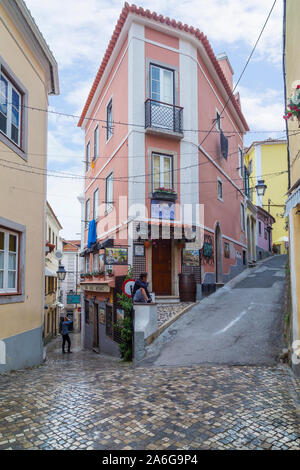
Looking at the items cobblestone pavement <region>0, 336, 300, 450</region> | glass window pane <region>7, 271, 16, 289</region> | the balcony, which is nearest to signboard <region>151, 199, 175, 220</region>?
the balcony

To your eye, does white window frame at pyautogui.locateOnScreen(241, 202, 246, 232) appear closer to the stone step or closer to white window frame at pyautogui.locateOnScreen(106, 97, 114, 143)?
white window frame at pyautogui.locateOnScreen(106, 97, 114, 143)

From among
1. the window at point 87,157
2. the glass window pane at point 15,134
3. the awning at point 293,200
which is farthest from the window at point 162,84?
the awning at point 293,200

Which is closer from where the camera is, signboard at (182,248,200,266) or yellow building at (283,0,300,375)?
yellow building at (283,0,300,375)

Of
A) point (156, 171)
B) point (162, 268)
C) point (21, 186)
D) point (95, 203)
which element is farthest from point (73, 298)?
point (21, 186)

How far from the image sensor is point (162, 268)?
14.0m

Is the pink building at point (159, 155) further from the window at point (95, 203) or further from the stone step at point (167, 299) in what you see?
the window at point (95, 203)

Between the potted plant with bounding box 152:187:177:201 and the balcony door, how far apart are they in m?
2.42

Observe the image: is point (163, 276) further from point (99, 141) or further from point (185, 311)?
point (99, 141)

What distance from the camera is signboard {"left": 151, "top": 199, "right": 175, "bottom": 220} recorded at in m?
13.4

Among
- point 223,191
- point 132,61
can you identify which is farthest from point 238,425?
point 223,191

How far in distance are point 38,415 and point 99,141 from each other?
1566 cm

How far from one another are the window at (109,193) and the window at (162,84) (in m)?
3.86

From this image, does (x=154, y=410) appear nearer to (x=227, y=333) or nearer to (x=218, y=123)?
(x=227, y=333)

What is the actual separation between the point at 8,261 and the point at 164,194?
6.69 metres
